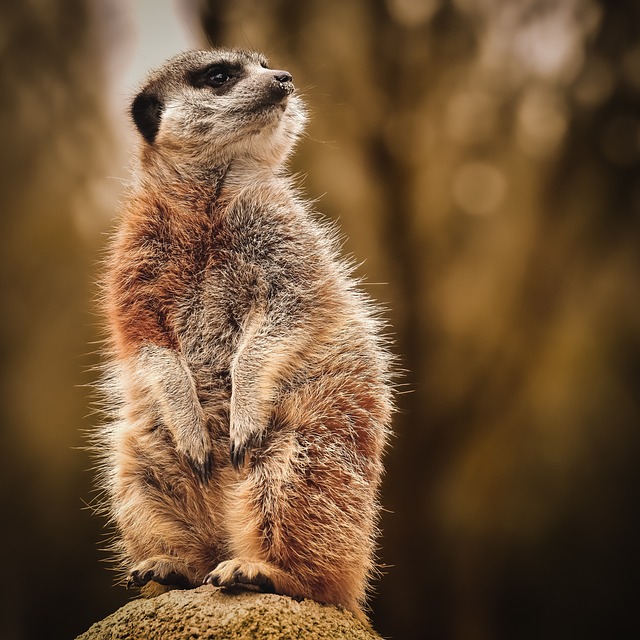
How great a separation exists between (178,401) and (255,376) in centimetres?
Answer: 15

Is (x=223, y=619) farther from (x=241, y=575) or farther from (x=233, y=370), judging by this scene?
(x=233, y=370)

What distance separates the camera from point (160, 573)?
137 cm

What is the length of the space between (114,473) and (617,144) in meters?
2.56

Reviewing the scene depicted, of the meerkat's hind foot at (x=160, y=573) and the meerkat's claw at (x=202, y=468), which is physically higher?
the meerkat's claw at (x=202, y=468)

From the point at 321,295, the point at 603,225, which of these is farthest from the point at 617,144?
the point at 321,295

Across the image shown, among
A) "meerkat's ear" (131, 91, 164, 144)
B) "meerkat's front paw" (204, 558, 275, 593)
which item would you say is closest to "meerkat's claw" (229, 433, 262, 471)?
"meerkat's front paw" (204, 558, 275, 593)

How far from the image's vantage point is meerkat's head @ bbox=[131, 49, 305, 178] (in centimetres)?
147

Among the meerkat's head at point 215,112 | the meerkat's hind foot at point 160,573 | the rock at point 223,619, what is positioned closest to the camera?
the rock at point 223,619

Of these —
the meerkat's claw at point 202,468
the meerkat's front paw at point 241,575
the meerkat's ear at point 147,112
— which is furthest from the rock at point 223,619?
the meerkat's ear at point 147,112

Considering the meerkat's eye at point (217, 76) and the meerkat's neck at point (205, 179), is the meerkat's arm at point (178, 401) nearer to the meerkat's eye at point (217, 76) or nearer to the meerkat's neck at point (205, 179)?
the meerkat's neck at point (205, 179)

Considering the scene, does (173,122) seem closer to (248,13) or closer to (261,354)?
(261,354)

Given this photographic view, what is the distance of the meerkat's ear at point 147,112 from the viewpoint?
5.09ft

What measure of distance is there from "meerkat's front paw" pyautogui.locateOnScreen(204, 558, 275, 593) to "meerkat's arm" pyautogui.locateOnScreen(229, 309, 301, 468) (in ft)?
0.56

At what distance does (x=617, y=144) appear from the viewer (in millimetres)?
3121
